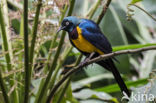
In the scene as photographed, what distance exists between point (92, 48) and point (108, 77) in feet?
3.31

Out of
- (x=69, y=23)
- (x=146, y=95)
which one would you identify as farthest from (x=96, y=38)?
(x=146, y=95)

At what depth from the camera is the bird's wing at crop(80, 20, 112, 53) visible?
5.01 ft

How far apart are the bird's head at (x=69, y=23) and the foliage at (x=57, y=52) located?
0.03 meters

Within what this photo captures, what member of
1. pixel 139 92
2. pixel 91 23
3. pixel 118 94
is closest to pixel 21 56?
pixel 91 23

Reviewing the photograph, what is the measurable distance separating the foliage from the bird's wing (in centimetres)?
8

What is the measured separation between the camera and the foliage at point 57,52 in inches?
47.6

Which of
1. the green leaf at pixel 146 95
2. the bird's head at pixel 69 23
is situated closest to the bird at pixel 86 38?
the bird's head at pixel 69 23

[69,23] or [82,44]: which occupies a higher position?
[69,23]

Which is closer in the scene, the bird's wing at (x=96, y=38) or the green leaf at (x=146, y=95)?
the green leaf at (x=146, y=95)

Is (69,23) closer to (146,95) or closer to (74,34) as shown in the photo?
(74,34)

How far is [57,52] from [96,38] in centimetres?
36

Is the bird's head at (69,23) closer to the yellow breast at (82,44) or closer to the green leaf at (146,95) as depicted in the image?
the yellow breast at (82,44)

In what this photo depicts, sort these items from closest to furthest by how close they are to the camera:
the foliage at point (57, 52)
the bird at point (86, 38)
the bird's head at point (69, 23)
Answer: the foliage at point (57, 52) < the bird's head at point (69, 23) < the bird at point (86, 38)

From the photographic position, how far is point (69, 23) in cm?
145
